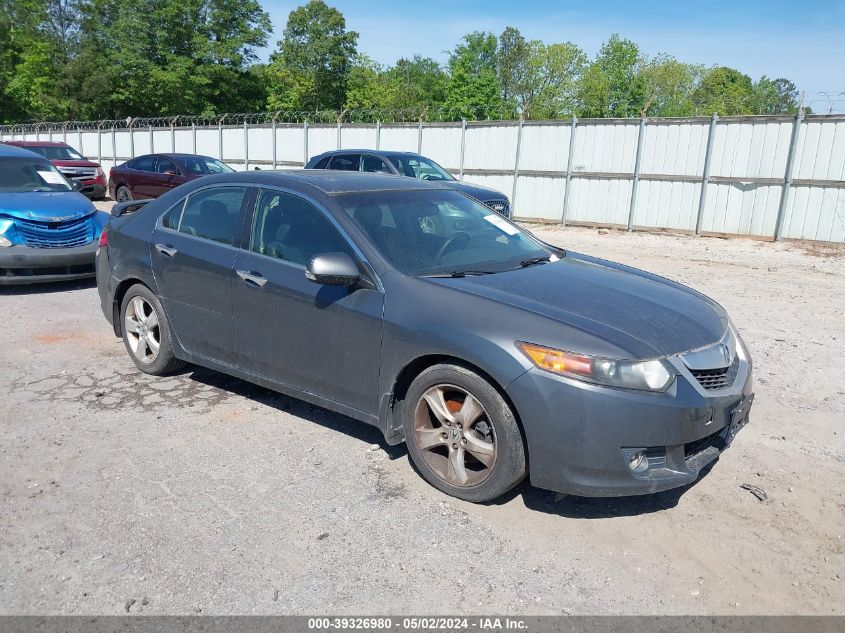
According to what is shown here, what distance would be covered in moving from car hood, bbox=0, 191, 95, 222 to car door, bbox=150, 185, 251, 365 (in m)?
3.94

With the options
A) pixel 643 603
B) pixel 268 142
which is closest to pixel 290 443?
pixel 643 603

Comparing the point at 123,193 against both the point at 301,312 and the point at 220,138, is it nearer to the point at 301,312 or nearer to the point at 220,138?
the point at 220,138

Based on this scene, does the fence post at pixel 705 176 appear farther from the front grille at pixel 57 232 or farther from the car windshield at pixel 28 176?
the car windshield at pixel 28 176

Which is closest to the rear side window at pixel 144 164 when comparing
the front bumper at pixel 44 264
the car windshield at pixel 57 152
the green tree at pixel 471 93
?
the car windshield at pixel 57 152

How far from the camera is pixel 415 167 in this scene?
43.9 feet

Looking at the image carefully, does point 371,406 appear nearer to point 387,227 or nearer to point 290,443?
point 290,443

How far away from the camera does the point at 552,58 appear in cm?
7669

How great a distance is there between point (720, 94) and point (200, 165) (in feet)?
265

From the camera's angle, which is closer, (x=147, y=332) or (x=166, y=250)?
(x=166, y=250)

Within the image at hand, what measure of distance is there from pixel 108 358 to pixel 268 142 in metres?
19.3

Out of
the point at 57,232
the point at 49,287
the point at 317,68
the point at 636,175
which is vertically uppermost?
the point at 317,68

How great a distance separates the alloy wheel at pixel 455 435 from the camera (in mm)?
3494

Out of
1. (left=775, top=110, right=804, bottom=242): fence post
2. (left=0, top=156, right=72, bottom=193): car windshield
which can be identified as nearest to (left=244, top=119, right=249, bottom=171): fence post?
(left=0, top=156, right=72, bottom=193): car windshield

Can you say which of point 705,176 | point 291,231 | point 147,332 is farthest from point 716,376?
point 705,176
